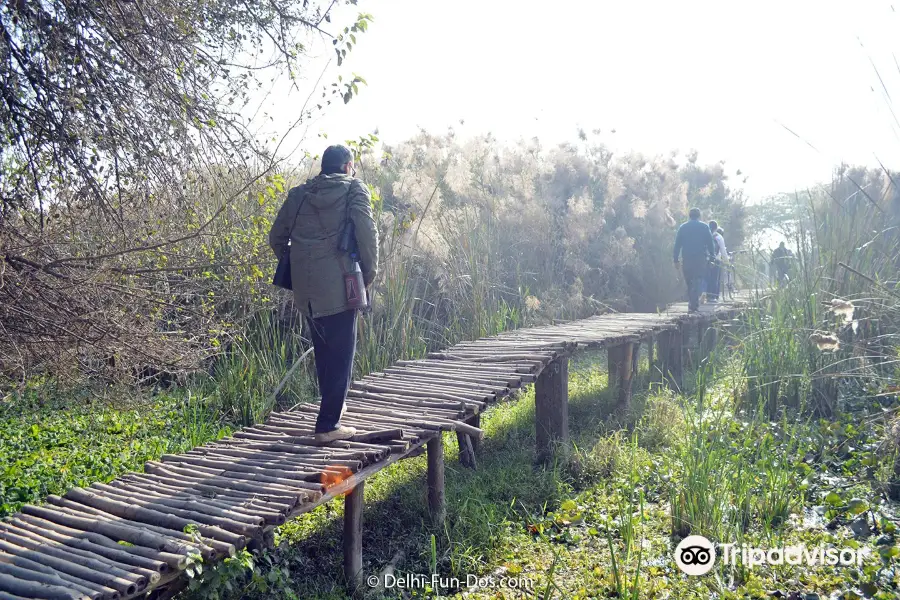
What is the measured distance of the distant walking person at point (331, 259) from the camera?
417 centimetres

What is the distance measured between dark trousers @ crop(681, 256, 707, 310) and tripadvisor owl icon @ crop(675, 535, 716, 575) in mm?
6239

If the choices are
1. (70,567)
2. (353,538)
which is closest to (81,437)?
(353,538)

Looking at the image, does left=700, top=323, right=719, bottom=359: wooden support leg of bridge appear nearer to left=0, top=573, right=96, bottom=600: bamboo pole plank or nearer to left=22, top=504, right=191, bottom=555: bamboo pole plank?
left=22, top=504, right=191, bottom=555: bamboo pole plank

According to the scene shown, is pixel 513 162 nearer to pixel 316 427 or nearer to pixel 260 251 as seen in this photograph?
pixel 260 251

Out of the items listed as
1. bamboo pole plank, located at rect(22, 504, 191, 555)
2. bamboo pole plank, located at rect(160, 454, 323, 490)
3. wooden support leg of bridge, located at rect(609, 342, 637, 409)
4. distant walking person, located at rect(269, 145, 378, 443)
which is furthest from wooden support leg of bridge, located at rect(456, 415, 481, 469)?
bamboo pole plank, located at rect(22, 504, 191, 555)

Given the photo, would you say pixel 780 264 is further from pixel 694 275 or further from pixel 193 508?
pixel 193 508

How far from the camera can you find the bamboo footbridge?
293 cm

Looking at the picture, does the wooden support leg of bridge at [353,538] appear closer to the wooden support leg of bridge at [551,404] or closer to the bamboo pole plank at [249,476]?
the bamboo pole plank at [249,476]

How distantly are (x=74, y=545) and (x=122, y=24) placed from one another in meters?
2.91

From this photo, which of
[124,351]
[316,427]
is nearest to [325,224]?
[316,427]

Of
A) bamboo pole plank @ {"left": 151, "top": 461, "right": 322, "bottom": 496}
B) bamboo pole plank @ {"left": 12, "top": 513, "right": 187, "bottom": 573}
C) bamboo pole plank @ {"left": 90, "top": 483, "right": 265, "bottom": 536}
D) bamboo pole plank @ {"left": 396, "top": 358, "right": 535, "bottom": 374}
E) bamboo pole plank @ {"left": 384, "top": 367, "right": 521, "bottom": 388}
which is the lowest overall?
bamboo pole plank @ {"left": 12, "top": 513, "right": 187, "bottom": 573}

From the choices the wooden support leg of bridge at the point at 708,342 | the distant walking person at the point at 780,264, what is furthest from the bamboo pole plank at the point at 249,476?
the wooden support leg of bridge at the point at 708,342

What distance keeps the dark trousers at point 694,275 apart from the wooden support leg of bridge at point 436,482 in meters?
6.19

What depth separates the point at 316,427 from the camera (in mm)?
4434
